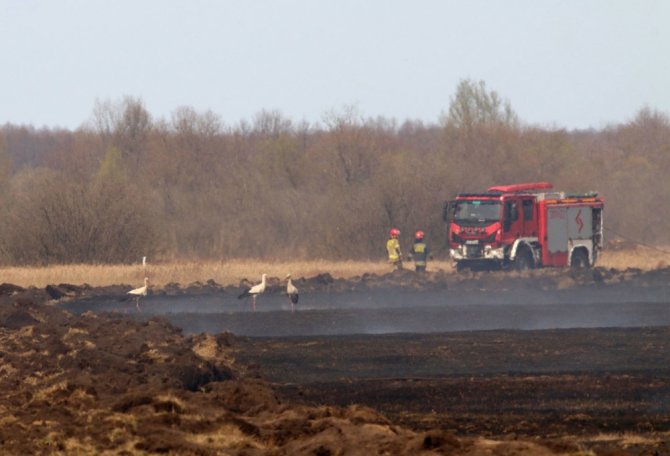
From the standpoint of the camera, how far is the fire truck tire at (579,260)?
4516 cm

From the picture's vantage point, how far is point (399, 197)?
57.5 meters

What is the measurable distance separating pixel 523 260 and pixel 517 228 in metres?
1.21

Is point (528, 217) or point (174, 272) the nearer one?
point (528, 217)

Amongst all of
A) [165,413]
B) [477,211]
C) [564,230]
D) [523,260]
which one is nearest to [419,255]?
[477,211]

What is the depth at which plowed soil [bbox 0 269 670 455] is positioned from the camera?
12703 mm

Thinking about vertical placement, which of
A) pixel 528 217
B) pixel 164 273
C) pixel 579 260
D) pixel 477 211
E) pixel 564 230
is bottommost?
pixel 164 273

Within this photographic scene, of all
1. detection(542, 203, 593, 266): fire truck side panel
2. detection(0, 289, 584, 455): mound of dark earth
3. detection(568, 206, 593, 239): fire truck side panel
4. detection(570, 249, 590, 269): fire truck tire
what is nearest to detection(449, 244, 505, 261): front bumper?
detection(542, 203, 593, 266): fire truck side panel

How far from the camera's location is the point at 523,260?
43.3 metres

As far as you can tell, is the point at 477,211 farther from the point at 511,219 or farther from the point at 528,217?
the point at 528,217

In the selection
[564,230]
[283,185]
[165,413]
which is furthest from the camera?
[283,185]

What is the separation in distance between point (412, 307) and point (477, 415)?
19348mm

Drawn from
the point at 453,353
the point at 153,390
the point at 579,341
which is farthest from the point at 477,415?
the point at 579,341

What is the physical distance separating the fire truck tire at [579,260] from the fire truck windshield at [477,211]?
13.9 ft

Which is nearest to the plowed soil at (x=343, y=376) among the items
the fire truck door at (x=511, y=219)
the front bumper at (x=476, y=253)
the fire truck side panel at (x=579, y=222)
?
the front bumper at (x=476, y=253)
